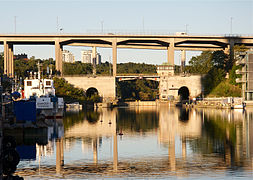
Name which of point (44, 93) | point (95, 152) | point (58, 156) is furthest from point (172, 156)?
point (44, 93)

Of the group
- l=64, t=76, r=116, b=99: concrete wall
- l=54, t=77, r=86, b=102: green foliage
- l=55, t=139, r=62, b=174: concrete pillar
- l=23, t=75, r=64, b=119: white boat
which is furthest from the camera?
l=64, t=76, r=116, b=99: concrete wall

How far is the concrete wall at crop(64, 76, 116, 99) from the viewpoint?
196625 millimetres

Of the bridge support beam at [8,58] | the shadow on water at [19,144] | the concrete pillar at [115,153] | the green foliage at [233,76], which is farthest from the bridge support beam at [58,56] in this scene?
the concrete pillar at [115,153]

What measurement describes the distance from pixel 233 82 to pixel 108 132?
115m

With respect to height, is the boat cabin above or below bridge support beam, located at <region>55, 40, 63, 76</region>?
below

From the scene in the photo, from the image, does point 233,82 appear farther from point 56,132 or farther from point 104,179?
point 104,179

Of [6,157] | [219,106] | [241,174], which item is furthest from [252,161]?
[219,106]

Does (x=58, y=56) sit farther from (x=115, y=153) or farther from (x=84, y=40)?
(x=115, y=153)

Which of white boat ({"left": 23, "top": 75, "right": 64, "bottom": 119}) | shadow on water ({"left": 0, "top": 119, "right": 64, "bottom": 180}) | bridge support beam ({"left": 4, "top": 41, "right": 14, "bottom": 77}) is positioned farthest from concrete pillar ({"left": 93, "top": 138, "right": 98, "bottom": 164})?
bridge support beam ({"left": 4, "top": 41, "right": 14, "bottom": 77})

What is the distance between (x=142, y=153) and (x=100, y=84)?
141m

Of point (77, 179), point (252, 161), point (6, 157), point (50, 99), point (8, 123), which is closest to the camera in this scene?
point (77, 179)

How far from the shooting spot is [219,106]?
159125mm

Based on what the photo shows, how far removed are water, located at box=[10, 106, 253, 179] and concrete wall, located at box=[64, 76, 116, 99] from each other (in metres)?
108

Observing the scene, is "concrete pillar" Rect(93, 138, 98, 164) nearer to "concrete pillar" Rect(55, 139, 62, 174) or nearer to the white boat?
"concrete pillar" Rect(55, 139, 62, 174)
